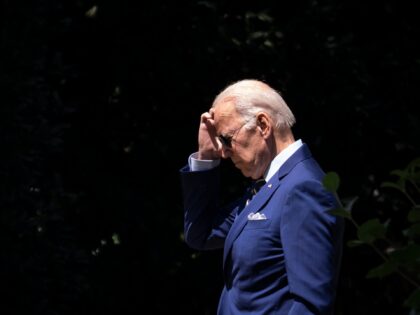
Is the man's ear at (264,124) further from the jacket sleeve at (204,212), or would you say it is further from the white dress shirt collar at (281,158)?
the jacket sleeve at (204,212)

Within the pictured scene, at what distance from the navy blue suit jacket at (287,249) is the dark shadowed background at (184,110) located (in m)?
3.32

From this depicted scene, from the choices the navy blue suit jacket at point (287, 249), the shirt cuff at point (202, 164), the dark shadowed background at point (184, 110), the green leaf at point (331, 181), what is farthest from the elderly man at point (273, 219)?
the dark shadowed background at point (184, 110)

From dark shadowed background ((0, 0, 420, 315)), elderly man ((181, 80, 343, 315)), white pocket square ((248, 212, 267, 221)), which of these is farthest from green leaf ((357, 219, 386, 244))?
dark shadowed background ((0, 0, 420, 315))

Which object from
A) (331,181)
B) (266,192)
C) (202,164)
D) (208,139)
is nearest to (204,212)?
(202,164)

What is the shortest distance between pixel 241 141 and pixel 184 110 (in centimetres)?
370

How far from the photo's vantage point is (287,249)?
2.83 meters

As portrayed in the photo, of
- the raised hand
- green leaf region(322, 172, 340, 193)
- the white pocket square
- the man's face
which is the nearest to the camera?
green leaf region(322, 172, 340, 193)

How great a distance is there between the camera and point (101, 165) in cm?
670

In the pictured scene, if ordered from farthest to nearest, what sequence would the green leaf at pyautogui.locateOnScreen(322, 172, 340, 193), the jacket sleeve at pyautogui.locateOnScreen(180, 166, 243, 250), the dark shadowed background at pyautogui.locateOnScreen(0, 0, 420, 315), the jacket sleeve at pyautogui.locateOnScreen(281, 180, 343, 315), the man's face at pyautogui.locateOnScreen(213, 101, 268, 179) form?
1. the dark shadowed background at pyautogui.locateOnScreen(0, 0, 420, 315)
2. the jacket sleeve at pyautogui.locateOnScreen(180, 166, 243, 250)
3. the man's face at pyautogui.locateOnScreen(213, 101, 268, 179)
4. the jacket sleeve at pyautogui.locateOnScreen(281, 180, 343, 315)
5. the green leaf at pyautogui.locateOnScreen(322, 172, 340, 193)

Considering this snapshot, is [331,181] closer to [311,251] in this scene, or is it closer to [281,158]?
[311,251]

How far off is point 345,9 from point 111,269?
8.37ft

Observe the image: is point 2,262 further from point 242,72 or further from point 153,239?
point 242,72

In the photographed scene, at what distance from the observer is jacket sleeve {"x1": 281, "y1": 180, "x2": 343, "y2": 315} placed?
279 centimetres

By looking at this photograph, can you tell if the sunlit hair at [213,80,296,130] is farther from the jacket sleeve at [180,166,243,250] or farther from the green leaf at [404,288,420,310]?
the green leaf at [404,288,420,310]
